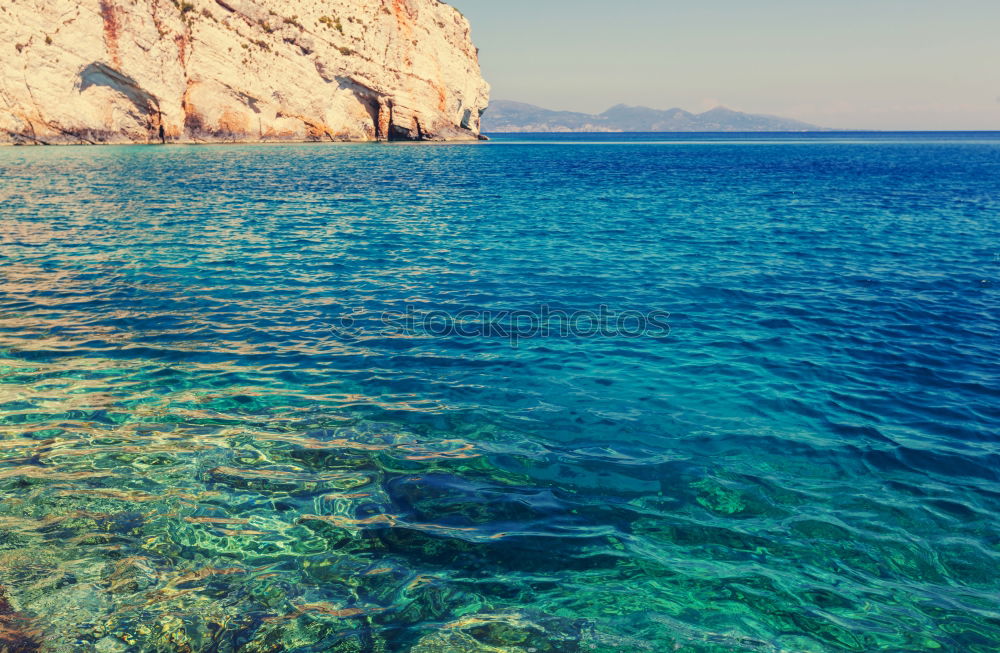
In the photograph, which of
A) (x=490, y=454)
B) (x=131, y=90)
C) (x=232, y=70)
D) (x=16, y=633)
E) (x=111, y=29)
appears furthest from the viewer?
(x=232, y=70)

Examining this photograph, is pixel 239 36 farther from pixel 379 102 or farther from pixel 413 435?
pixel 413 435

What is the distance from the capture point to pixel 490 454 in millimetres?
8414

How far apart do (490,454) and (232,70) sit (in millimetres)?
84364

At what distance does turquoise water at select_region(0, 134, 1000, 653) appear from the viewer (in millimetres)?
5465

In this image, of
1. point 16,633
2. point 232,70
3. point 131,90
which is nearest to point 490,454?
point 16,633

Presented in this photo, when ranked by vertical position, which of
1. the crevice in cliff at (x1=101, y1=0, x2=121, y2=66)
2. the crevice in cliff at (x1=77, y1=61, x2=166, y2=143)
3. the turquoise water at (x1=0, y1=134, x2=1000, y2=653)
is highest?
the crevice in cliff at (x1=101, y1=0, x2=121, y2=66)

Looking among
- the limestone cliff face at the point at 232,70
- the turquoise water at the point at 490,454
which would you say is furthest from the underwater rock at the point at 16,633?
the limestone cliff face at the point at 232,70

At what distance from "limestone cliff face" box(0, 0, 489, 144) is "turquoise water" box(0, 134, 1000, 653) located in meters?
59.3

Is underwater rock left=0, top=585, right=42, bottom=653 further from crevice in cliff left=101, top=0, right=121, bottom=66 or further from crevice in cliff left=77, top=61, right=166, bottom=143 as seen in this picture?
crevice in cliff left=101, top=0, right=121, bottom=66

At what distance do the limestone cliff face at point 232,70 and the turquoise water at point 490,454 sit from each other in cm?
5933

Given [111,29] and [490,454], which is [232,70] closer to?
[111,29]

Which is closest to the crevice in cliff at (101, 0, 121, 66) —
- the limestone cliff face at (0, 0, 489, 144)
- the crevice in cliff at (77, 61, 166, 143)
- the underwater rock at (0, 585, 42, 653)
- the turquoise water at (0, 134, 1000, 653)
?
the limestone cliff face at (0, 0, 489, 144)

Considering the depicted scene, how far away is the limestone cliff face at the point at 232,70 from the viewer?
208ft

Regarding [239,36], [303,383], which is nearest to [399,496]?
[303,383]
